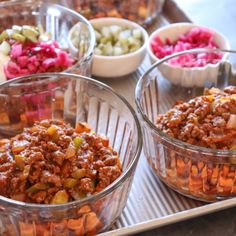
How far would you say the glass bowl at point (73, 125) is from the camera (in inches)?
40.1

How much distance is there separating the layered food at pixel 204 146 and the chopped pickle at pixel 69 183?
0.23m

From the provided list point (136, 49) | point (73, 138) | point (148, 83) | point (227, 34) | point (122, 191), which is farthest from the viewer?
point (227, 34)

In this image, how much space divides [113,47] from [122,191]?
685 mm

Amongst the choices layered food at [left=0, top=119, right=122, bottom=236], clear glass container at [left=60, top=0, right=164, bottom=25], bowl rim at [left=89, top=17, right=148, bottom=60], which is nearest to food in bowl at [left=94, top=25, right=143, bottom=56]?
bowl rim at [left=89, top=17, right=148, bottom=60]

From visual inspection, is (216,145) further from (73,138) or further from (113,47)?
(113,47)

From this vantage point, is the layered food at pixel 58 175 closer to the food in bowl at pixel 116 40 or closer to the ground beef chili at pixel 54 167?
the ground beef chili at pixel 54 167

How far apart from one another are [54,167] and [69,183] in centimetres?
5

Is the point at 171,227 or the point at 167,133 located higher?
the point at 167,133

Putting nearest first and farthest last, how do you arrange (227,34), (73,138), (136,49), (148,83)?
(73,138)
(148,83)
(136,49)
(227,34)

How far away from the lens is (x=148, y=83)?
1.44 metres

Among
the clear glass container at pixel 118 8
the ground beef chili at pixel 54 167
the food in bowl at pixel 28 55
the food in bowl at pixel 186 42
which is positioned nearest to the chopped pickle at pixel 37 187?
the ground beef chili at pixel 54 167

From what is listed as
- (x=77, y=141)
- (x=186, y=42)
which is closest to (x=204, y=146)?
(x=77, y=141)

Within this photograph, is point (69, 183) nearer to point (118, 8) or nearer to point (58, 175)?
point (58, 175)

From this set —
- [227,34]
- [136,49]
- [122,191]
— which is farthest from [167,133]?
[227,34]
